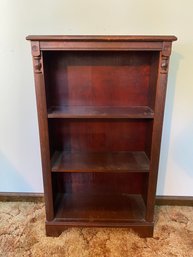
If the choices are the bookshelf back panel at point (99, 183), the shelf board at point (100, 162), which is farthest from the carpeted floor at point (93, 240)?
the shelf board at point (100, 162)

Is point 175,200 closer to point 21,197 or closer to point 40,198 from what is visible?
point 40,198

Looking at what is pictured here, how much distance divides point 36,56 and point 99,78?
46cm

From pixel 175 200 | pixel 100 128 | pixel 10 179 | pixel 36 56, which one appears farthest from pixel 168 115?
pixel 10 179

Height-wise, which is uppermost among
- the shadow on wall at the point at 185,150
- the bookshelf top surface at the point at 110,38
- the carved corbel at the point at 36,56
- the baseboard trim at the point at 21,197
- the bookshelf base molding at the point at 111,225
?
the bookshelf top surface at the point at 110,38

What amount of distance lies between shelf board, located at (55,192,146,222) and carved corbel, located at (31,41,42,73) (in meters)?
1.01

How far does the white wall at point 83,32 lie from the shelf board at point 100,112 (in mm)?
299

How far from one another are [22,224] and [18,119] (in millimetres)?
799

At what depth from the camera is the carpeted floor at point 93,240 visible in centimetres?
136

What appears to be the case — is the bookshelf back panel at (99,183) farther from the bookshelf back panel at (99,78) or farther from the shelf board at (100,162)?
the bookshelf back panel at (99,78)

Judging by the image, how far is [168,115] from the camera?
1565mm

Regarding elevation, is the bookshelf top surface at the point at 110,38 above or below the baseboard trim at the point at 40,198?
above

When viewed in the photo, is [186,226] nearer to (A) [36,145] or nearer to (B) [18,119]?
(A) [36,145]

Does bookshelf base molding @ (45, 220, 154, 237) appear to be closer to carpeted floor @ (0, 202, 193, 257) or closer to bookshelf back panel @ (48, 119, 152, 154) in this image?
carpeted floor @ (0, 202, 193, 257)

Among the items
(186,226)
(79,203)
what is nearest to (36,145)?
(79,203)
